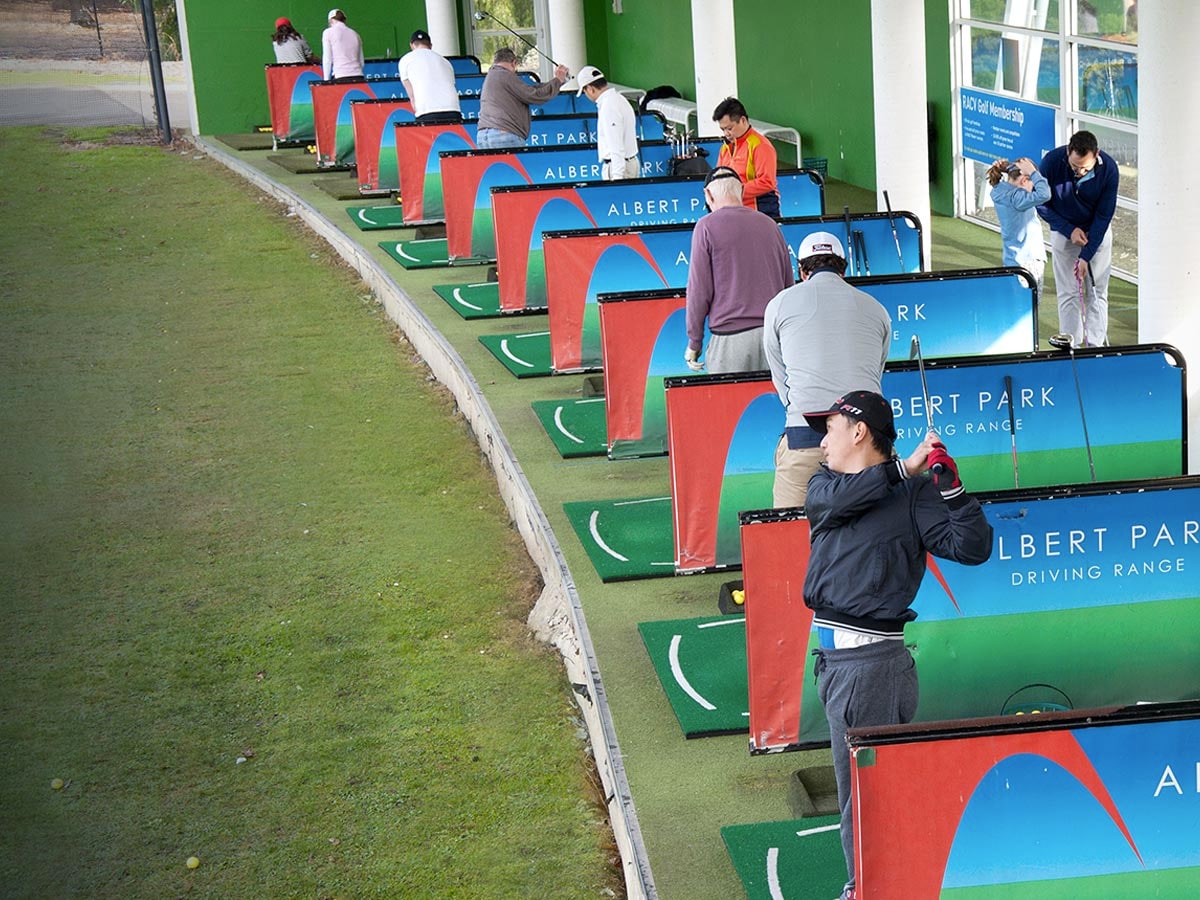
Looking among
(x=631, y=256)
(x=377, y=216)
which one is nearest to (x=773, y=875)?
(x=631, y=256)

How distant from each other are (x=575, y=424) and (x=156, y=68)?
1668 cm

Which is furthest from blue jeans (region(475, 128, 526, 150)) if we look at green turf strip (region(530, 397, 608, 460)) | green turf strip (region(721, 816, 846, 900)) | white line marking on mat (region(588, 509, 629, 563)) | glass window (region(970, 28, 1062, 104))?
green turf strip (region(721, 816, 846, 900))

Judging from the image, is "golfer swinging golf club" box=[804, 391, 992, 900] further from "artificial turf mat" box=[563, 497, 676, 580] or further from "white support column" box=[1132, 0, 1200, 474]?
"white support column" box=[1132, 0, 1200, 474]

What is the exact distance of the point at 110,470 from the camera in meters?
12.3

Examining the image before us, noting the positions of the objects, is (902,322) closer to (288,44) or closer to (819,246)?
(819,246)

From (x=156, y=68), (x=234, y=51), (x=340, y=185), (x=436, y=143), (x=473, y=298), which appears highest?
(x=234, y=51)

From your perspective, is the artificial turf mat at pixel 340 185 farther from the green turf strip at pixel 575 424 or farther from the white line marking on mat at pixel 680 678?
the white line marking on mat at pixel 680 678

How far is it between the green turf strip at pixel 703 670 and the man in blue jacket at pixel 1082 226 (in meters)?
4.71

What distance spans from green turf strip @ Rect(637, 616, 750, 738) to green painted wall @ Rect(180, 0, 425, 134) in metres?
20.4

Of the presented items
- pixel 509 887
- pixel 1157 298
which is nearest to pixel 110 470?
pixel 509 887

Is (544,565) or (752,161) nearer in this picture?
(544,565)

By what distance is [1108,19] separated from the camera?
48.0 ft

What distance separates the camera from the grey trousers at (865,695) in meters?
5.38

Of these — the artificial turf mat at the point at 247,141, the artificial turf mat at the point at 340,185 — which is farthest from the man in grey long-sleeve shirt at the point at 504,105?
the artificial turf mat at the point at 247,141
